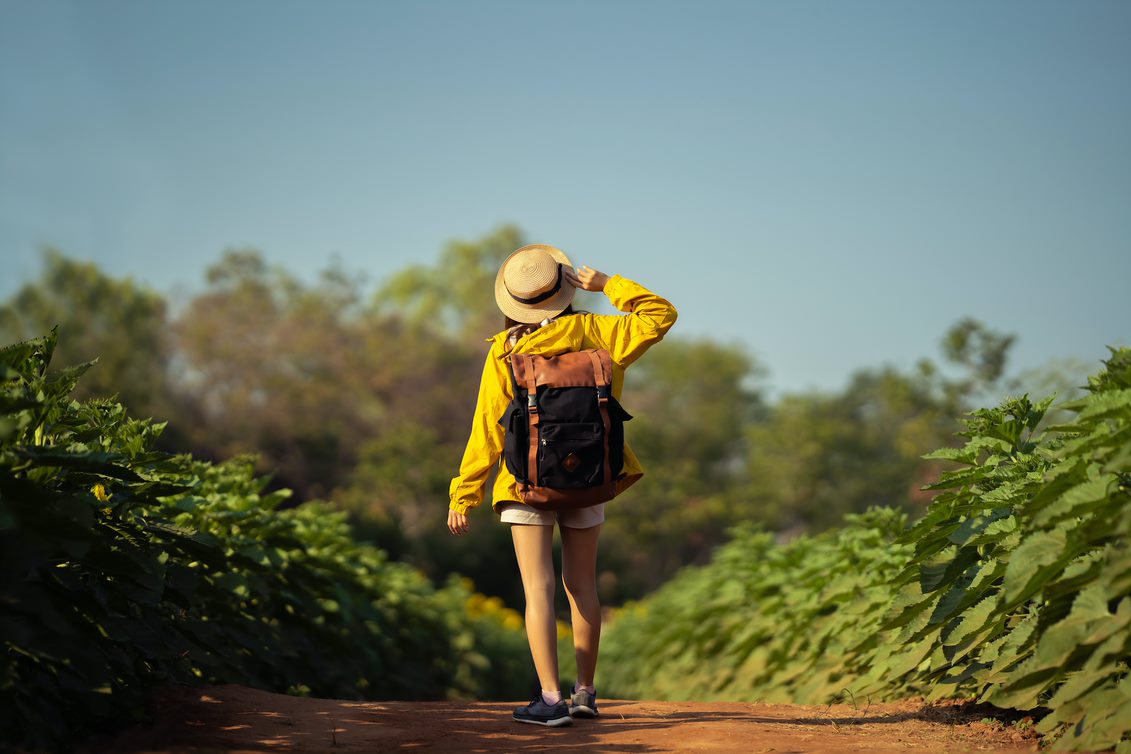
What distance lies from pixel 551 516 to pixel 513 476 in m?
0.26

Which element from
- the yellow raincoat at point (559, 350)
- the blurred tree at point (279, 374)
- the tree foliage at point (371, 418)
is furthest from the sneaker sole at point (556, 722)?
the blurred tree at point (279, 374)

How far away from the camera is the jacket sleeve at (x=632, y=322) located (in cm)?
452

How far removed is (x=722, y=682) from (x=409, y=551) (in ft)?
36.0

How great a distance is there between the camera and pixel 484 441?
446 centimetres

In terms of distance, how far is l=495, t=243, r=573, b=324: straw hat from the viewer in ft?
15.0

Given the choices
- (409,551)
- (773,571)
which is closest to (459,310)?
(409,551)

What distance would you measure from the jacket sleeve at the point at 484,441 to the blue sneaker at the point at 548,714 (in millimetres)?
834

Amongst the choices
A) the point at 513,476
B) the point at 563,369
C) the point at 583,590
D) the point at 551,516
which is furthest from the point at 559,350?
the point at 583,590

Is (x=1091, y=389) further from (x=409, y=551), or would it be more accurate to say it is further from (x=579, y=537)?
(x=409, y=551)

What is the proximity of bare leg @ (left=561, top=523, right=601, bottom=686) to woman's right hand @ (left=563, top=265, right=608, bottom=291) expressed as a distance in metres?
1.03

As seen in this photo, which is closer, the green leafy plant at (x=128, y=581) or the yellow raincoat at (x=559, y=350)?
the green leafy plant at (x=128, y=581)

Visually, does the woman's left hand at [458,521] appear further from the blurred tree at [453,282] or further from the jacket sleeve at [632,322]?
the blurred tree at [453,282]

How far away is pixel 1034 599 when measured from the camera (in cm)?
416

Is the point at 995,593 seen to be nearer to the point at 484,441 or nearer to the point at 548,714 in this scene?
the point at 548,714
